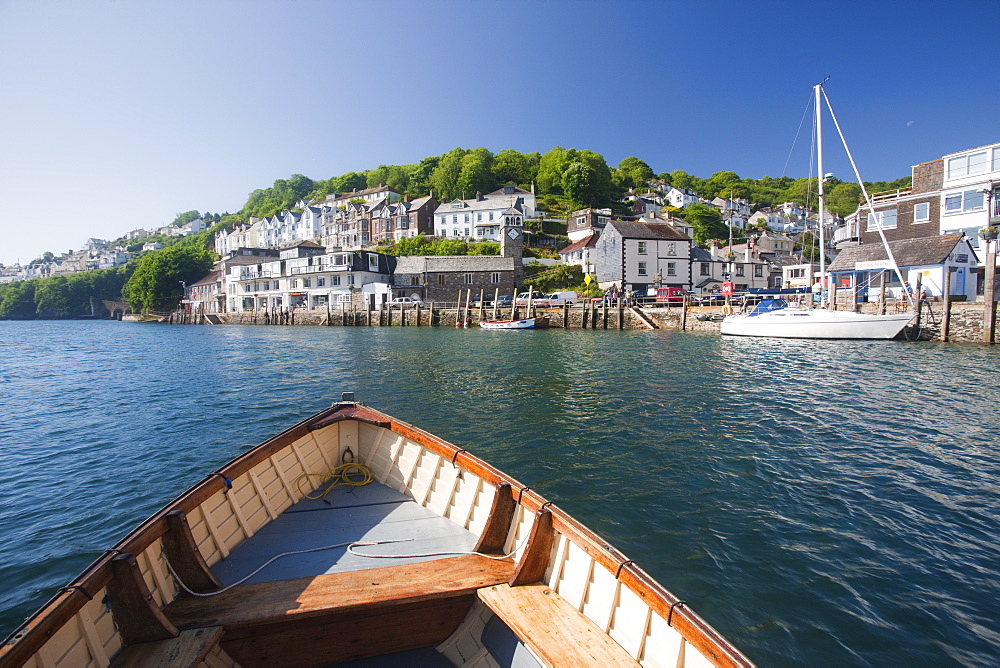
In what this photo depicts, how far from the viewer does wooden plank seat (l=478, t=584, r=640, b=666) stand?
3680 mm

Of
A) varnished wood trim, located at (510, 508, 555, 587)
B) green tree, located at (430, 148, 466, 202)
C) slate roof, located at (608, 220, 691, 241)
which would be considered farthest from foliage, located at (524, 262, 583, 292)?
varnished wood trim, located at (510, 508, 555, 587)

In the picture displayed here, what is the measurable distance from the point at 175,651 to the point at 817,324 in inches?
1556

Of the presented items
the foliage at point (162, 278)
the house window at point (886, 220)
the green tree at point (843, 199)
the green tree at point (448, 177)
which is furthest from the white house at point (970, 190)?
the foliage at point (162, 278)

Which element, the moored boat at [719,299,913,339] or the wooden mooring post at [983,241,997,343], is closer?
the wooden mooring post at [983,241,997,343]

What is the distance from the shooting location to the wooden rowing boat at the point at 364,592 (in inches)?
142

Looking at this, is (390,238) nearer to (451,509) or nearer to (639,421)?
(639,421)

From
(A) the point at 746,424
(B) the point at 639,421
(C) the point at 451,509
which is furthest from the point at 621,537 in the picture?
(A) the point at 746,424

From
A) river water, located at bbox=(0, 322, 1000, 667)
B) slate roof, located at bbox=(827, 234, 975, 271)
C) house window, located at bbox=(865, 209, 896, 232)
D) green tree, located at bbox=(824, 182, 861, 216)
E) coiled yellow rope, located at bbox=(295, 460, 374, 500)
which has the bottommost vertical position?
river water, located at bbox=(0, 322, 1000, 667)

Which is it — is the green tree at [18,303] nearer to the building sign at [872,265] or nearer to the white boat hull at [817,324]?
the white boat hull at [817,324]

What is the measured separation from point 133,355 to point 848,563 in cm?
4222

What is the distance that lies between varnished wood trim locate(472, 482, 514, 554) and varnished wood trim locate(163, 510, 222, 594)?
267 centimetres

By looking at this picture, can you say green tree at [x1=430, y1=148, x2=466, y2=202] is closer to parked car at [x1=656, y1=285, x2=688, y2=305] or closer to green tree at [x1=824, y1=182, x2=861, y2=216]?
parked car at [x1=656, y1=285, x2=688, y2=305]

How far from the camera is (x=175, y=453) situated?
12.3 m

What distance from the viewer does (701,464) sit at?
10.7 meters
